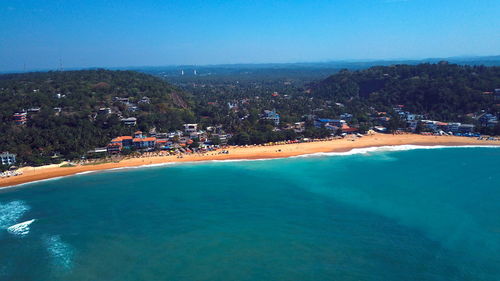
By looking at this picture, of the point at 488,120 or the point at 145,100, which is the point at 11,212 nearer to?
the point at 145,100

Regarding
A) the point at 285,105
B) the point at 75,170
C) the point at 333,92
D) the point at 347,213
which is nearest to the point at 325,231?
the point at 347,213

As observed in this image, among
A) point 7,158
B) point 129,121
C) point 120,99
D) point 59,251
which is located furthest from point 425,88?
point 7,158

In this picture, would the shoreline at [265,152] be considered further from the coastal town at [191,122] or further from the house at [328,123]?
the house at [328,123]

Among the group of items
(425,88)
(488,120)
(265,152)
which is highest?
(425,88)

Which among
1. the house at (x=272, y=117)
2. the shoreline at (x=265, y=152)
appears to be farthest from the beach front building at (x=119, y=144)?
the house at (x=272, y=117)

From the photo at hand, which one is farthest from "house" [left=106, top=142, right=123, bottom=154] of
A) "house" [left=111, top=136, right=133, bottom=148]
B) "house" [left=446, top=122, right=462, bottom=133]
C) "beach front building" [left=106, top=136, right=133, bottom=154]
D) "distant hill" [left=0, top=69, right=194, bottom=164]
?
"house" [left=446, top=122, right=462, bottom=133]

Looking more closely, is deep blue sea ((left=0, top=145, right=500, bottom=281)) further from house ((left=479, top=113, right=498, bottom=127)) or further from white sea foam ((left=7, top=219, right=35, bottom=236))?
house ((left=479, top=113, right=498, bottom=127))
